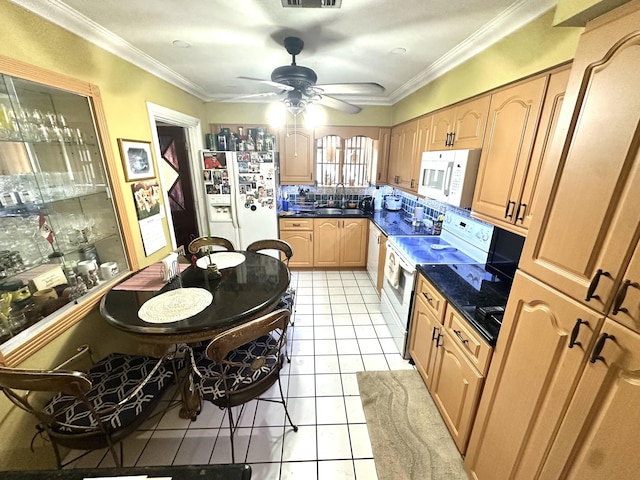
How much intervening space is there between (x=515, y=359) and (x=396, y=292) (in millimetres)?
1425

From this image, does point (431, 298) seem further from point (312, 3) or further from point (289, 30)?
point (289, 30)

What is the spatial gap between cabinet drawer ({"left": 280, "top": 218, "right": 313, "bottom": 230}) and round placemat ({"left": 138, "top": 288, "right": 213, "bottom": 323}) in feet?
7.04

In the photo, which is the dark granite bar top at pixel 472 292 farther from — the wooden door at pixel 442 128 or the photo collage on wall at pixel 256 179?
the photo collage on wall at pixel 256 179

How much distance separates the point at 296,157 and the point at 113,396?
130 inches

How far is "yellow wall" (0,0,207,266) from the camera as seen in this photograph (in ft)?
4.19

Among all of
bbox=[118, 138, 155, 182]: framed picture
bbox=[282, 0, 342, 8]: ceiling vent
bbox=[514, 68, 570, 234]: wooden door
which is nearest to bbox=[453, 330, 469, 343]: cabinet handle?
bbox=[514, 68, 570, 234]: wooden door

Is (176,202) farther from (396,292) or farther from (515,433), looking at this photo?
(515,433)

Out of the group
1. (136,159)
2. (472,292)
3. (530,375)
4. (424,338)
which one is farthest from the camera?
(136,159)

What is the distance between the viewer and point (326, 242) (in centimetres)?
390

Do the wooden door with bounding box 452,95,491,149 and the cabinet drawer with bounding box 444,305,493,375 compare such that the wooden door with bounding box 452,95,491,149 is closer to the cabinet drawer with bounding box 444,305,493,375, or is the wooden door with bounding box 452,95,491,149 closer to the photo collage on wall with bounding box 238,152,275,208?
the cabinet drawer with bounding box 444,305,493,375

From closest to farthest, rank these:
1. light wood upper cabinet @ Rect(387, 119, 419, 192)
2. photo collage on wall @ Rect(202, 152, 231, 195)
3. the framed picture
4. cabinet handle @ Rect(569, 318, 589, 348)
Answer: cabinet handle @ Rect(569, 318, 589, 348) → the framed picture → light wood upper cabinet @ Rect(387, 119, 419, 192) → photo collage on wall @ Rect(202, 152, 231, 195)

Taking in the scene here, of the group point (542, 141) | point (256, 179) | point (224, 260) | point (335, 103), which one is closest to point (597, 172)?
point (542, 141)

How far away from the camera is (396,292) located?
2.52 metres

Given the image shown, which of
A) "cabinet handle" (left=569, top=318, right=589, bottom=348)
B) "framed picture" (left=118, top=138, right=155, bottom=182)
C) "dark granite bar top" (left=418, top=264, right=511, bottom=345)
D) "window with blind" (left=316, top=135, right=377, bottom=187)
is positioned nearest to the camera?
"cabinet handle" (left=569, top=318, right=589, bottom=348)
